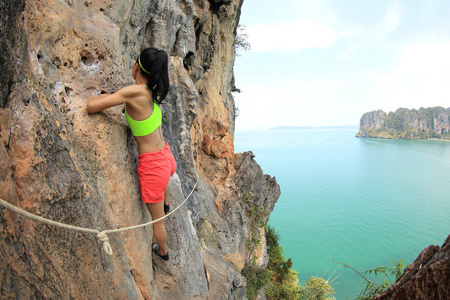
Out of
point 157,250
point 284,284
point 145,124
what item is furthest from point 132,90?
point 284,284

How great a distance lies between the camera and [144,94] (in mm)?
2672

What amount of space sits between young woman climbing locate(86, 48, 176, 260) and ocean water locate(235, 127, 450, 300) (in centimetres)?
1688

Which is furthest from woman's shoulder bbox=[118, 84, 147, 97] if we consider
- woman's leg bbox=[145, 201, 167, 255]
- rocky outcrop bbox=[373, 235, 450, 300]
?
rocky outcrop bbox=[373, 235, 450, 300]

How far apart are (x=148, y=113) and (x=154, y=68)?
47 cm

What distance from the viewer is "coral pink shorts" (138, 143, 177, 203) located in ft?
9.59

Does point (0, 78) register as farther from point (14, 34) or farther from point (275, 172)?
point (275, 172)

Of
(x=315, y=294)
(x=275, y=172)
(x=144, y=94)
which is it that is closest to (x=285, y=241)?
(x=315, y=294)

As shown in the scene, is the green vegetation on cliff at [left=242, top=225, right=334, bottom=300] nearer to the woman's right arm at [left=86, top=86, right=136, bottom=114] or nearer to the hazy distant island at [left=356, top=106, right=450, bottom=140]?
the woman's right arm at [left=86, top=86, right=136, bottom=114]

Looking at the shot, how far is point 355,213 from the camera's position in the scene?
3666cm

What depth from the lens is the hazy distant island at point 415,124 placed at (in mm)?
105500

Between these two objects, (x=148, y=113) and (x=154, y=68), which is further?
(x=148, y=113)

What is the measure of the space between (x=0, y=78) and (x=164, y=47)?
395cm

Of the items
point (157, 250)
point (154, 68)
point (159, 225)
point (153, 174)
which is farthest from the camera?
point (157, 250)

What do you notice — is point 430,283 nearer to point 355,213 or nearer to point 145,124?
point 145,124
